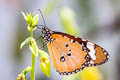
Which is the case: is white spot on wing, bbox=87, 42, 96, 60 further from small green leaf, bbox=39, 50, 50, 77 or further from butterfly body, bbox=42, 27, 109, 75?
small green leaf, bbox=39, 50, 50, 77

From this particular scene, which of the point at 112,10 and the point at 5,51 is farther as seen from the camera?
the point at 5,51

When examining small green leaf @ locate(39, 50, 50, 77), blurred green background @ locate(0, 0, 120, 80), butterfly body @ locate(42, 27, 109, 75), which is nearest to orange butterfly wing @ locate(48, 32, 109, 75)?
butterfly body @ locate(42, 27, 109, 75)

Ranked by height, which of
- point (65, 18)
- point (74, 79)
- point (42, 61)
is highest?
point (65, 18)

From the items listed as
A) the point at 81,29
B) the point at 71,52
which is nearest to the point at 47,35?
the point at 71,52

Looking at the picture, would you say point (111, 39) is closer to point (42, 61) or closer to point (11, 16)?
point (11, 16)

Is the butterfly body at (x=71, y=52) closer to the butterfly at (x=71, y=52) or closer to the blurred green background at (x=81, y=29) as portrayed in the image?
the butterfly at (x=71, y=52)

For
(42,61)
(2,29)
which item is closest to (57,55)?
(42,61)

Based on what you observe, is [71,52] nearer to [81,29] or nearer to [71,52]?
[71,52]
